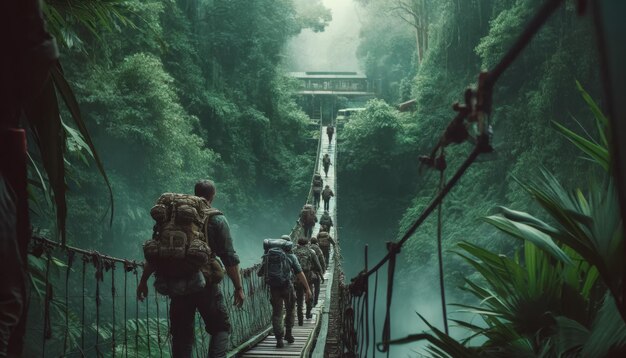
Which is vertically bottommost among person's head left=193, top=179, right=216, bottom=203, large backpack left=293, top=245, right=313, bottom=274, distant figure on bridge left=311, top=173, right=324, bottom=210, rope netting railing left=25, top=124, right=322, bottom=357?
rope netting railing left=25, top=124, right=322, bottom=357

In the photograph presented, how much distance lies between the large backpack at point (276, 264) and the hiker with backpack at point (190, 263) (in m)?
1.77

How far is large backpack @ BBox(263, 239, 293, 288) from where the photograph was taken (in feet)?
15.6

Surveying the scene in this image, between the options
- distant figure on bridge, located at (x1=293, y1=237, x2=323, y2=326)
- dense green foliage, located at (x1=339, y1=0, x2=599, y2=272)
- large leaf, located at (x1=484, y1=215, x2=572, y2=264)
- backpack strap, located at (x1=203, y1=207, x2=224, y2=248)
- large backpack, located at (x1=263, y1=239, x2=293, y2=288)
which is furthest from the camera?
dense green foliage, located at (x1=339, y1=0, x2=599, y2=272)

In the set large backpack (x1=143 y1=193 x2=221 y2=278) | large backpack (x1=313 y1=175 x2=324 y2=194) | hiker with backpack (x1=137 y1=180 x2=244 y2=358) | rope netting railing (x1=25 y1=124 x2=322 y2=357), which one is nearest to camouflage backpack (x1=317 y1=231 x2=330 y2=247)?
rope netting railing (x1=25 y1=124 x2=322 y2=357)

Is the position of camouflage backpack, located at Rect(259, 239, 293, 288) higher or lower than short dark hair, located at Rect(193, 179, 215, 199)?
lower

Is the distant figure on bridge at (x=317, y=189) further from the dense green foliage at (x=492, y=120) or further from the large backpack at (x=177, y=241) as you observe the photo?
the large backpack at (x=177, y=241)

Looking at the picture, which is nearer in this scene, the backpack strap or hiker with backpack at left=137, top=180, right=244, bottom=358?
hiker with backpack at left=137, top=180, right=244, bottom=358

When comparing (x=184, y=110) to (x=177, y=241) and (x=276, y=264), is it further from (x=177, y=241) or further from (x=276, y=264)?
(x=177, y=241)

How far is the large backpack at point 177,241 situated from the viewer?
2.66 m

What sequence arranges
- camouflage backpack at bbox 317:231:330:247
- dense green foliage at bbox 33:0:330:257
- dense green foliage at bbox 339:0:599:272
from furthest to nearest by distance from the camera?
1. dense green foliage at bbox 339:0:599:272
2. dense green foliage at bbox 33:0:330:257
3. camouflage backpack at bbox 317:231:330:247

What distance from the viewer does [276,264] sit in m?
4.75

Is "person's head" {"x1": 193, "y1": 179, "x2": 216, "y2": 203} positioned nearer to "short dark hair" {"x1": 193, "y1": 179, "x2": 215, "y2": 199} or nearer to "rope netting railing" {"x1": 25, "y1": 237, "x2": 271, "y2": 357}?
"short dark hair" {"x1": 193, "y1": 179, "x2": 215, "y2": 199}

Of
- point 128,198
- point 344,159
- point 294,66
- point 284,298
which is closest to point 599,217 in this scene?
point 284,298

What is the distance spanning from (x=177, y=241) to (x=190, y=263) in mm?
109
